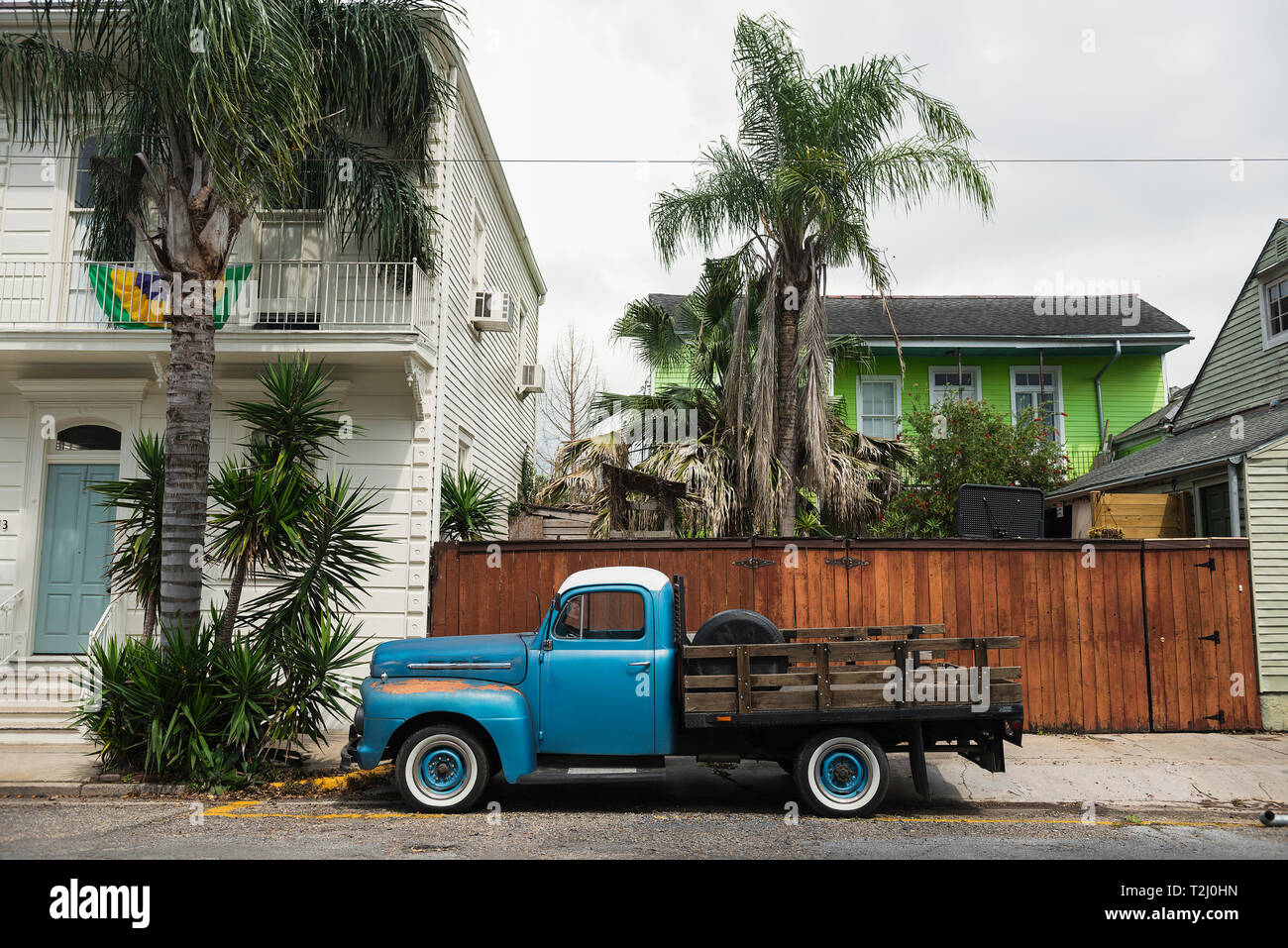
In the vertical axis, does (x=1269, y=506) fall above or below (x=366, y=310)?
below

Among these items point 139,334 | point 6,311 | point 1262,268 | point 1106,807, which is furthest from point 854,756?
point 1262,268

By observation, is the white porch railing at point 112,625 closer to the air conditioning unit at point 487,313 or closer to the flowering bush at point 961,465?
the air conditioning unit at point 487,313

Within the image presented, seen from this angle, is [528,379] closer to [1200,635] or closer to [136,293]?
[136,293]

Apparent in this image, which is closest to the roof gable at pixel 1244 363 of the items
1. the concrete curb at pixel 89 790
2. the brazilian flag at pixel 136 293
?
the brazilian flag at pixel 136 293

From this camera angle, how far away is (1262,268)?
49.7ft

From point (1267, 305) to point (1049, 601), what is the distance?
28.3ft

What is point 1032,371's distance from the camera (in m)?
21.0

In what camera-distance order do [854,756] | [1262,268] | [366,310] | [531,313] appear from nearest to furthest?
1. [854,756]
2. [366,310]
3. [1262,268]
4. [531,313]

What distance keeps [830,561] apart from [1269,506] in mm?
5323

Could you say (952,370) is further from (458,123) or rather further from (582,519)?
(458,123)

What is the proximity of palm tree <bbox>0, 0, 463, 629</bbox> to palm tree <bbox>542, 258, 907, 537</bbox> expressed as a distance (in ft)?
17.0

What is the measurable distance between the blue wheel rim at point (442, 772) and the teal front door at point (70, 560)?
683 cm

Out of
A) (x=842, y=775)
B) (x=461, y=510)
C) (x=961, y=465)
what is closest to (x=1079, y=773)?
(x=842, y=775)

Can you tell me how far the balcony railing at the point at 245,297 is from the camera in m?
11.0
